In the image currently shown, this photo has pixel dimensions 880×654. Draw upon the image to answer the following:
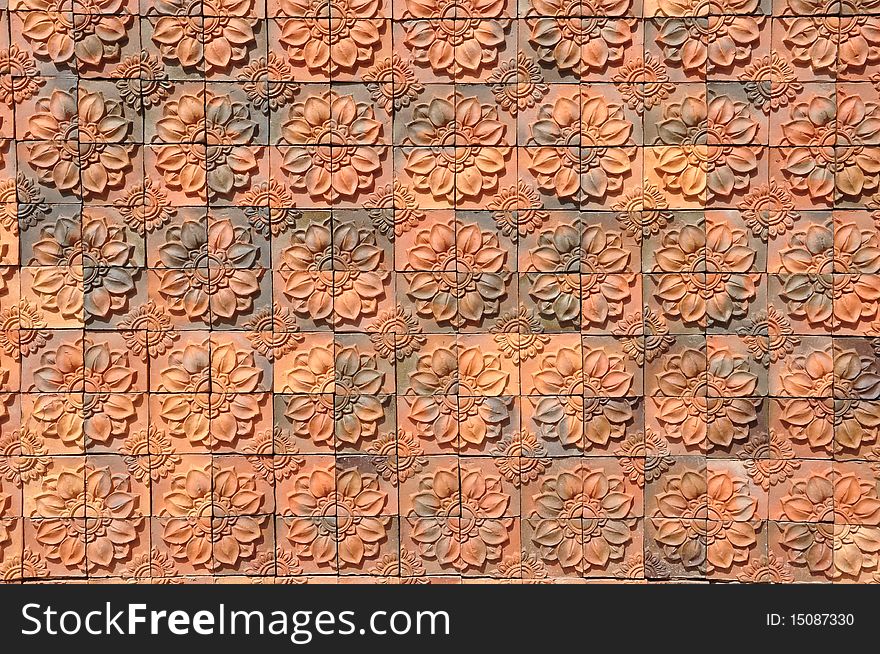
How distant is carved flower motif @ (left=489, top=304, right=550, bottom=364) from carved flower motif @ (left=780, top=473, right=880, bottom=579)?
845mm

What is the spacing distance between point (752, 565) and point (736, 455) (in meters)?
0.33

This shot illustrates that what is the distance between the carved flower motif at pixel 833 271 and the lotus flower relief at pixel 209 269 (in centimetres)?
153

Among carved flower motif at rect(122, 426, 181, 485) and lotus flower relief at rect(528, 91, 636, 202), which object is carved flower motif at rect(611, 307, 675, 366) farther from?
carved flower motif at rect(122, 426, 181, 485)

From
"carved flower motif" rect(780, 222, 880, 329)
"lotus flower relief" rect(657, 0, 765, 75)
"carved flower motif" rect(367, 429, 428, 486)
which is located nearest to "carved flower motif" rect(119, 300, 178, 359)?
"carved flower motif" rect(367, 429, 428, 486)

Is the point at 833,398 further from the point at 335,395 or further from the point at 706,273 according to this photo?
the point at 335,395

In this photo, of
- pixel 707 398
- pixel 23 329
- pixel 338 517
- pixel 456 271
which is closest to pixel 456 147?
pixel 456 271

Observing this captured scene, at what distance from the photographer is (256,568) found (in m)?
2.48

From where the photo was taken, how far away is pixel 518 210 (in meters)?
2.42

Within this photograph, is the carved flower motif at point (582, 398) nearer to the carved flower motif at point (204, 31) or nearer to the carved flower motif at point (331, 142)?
the carved flower motif at point (331, 142)

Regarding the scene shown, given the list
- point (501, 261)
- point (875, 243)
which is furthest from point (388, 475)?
point (875, 243)

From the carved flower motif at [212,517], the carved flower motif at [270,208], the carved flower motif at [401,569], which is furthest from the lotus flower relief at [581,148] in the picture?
the carved flower motif at [212,517]

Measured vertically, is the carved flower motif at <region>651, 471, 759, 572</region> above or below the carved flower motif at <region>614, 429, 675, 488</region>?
below

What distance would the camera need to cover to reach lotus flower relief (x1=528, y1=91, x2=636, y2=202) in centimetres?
239

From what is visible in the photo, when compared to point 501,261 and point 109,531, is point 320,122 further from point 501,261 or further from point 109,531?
point 109,531
